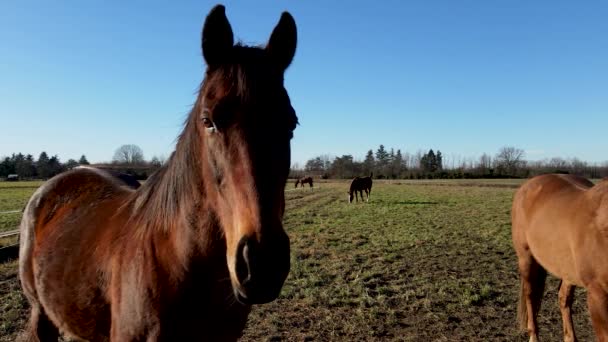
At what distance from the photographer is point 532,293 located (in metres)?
5.06

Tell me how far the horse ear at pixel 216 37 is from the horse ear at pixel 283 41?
0.72 feet

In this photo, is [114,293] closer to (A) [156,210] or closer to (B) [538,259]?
(A) [156,210]

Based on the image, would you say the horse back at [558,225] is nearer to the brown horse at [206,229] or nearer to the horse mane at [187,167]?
the brown horse at [206,229]

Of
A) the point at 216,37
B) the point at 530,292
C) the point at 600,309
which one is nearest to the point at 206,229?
the point at 216,37

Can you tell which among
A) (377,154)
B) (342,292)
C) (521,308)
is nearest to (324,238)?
(342,292)

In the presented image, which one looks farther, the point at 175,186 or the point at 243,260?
the point at 175,186

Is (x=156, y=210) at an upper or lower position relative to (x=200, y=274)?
upper

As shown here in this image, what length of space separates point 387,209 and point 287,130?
1868 cm

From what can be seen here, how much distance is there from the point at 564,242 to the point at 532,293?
96 cm

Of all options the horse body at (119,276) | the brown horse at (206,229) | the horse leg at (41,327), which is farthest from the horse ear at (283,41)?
the horse leg at (41,327)

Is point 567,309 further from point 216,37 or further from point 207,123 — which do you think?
point 216,37

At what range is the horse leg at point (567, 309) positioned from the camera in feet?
15.2

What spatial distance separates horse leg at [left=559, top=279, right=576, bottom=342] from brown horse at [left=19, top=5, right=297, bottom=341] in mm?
4542

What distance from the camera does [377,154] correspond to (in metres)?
115
